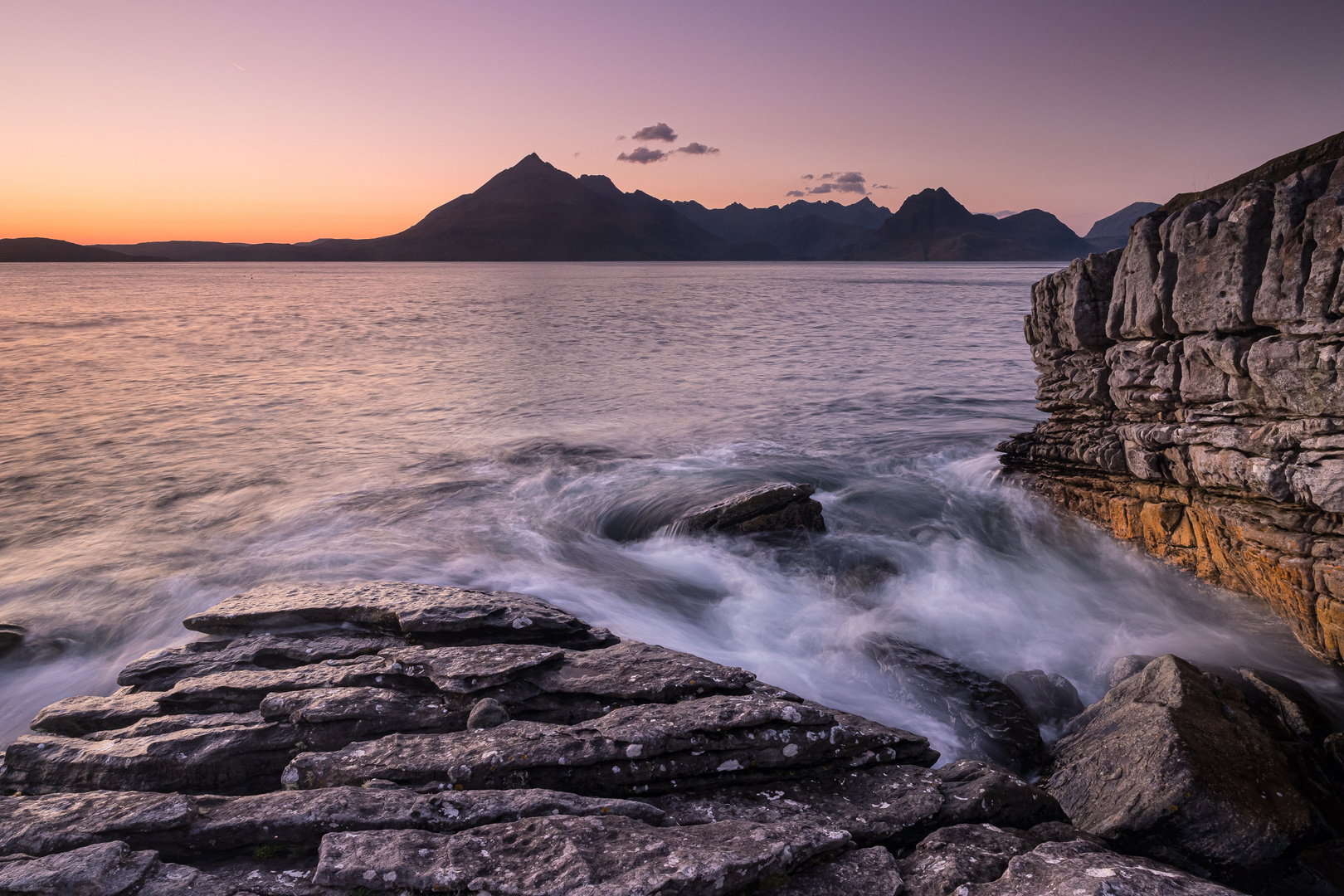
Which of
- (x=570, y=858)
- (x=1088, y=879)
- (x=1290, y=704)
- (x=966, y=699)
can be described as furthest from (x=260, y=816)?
(x=1290, y=704)

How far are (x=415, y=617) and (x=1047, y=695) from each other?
803 centimetres

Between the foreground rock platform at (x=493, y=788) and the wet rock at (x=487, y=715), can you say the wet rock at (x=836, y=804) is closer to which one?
the foreground rock platform at (x=493, y=788)

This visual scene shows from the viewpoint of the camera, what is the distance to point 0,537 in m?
13.6

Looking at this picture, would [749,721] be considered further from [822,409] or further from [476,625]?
[822,409]

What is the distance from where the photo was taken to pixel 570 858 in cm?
419

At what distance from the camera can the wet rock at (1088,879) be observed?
4.09 m

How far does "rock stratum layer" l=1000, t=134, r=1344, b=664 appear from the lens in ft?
26.7

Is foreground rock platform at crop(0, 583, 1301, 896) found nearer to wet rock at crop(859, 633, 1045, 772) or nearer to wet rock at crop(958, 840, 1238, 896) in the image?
wet rock at crop(958, 840, 1238, 896)

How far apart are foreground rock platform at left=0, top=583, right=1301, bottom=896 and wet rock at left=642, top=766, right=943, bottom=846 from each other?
0.07 ft

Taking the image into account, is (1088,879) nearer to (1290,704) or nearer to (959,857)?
(959,857)

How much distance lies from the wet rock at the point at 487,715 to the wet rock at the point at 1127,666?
25.0 feet

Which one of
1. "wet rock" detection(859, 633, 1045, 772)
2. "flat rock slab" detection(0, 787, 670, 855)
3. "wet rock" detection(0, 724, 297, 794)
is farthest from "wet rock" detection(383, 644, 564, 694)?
"wet rock" detection(859, 633, 1045, 772)

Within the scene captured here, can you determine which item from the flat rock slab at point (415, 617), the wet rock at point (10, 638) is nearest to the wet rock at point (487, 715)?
the flat rock slab at point (415, 617)

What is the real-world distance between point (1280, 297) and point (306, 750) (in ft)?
39.2
